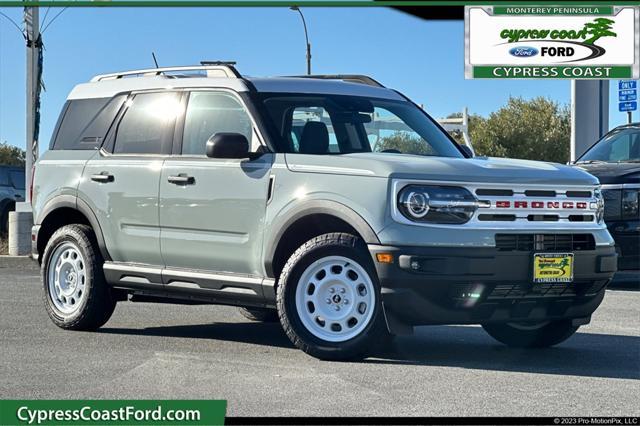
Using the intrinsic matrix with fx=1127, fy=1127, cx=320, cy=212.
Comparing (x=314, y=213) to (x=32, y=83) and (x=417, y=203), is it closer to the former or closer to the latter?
(x=417, y=203)

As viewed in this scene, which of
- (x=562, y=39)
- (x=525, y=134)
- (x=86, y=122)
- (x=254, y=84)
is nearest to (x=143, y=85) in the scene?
(x=86, y=122)

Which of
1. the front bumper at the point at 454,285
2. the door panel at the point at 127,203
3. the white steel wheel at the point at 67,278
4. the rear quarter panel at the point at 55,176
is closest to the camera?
the front bumper at the point at 454,285

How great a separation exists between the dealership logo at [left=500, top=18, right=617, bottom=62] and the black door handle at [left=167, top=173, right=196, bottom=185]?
930 cm

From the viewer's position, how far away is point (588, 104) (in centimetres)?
2078

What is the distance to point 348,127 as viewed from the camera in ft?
28.0

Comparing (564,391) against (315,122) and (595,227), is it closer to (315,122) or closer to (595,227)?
(595,227)

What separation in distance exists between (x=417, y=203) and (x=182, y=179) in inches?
79.9

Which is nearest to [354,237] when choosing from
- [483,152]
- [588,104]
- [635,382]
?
[635,382]

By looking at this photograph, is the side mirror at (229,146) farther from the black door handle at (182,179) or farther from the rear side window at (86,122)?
the rear side window at (86,122)

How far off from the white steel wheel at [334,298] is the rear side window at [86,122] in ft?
8.78

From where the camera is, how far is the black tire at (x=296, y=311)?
288 inches

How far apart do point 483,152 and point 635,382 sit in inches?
2003

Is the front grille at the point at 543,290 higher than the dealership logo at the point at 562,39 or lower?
lower

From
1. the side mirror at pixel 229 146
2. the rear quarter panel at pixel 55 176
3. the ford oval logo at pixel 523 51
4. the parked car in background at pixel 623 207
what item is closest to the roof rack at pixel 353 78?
the side mirror at pixel 229 146
